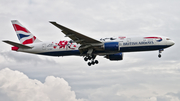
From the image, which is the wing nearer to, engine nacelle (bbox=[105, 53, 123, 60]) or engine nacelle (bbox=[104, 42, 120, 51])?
engine nacelle (bbox=[104, 42, 120, 51])

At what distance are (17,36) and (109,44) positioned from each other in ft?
56.3

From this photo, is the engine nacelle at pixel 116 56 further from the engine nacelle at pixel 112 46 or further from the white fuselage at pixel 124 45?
the engine nacelle at pixel 112 46

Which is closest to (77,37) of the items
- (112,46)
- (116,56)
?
(112,46)

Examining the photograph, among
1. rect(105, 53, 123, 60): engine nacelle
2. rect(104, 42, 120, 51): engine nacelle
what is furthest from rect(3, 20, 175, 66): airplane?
rect(105, 53, 123, 60): engine nacelle

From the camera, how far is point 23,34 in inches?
1795

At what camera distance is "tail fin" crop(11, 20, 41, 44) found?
4497 centimetres

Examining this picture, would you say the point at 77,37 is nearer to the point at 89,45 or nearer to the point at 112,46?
the point at 89,45

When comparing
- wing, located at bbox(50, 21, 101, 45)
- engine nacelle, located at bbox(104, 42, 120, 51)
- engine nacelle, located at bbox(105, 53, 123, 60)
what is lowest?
engine nacelle, located at bbox(105, 53, 123, 60)

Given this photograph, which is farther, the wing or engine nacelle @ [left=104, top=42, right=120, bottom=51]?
engine nacelle @ [left=104, top=42, right=120, bottom=51]

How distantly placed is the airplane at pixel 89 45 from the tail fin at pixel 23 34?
2.0 inches

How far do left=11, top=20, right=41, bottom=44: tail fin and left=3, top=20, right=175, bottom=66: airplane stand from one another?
0.05 meters

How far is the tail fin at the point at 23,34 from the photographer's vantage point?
1770 inches

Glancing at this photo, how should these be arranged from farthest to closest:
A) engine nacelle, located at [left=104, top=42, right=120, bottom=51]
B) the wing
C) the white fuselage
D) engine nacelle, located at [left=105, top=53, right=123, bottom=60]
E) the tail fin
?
engine nacelle, located at [left=105, top=53, right=123, bottom=60]
the tail fin
the white fuselage
engine nacelle, located at [left=104, top=42, right=120, bottom=51]
the wing

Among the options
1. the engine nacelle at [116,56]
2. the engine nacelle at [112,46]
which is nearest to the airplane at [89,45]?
the engine nacelle at [112,46]
